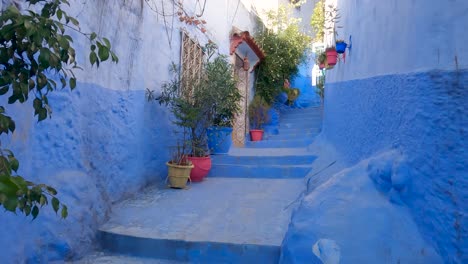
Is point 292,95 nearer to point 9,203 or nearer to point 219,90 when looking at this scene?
point 219,90

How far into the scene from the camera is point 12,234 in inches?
105

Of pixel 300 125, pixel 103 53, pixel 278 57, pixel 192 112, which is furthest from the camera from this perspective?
pixel 278 57

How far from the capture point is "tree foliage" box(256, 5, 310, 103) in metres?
10.7

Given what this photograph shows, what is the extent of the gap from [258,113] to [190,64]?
144 inches

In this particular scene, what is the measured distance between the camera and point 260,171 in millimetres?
6184

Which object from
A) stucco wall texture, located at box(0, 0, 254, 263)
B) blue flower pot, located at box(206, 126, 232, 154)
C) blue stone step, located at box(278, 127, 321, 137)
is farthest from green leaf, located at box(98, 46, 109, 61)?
blue stone step, located at box(278, 127, 321, 137)

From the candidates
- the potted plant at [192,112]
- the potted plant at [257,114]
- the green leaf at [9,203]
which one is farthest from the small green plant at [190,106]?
the green leaf at [9,203]

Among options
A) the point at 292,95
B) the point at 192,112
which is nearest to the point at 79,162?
the point at 192,112

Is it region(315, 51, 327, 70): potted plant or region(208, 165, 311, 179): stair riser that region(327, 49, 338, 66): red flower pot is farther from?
region(208, 165, 311, 179): stair riser

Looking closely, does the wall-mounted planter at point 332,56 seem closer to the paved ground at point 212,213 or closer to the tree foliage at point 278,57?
the paved ground at point 212,213

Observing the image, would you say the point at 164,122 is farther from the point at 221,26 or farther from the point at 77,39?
the point at 221,26

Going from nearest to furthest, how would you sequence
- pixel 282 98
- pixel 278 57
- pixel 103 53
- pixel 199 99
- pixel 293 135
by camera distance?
pixel 103 53, pixel 199 99, pixel 293 135, pixel 278 57, pixel 282 98

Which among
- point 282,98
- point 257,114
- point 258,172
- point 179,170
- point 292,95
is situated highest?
point 292,95

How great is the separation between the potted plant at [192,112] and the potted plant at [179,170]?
0.24 meters
